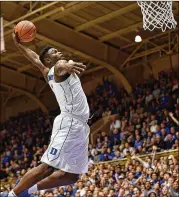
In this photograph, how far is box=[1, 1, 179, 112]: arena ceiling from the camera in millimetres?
20172

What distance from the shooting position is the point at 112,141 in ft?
65.6

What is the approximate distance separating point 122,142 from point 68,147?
12.9 m

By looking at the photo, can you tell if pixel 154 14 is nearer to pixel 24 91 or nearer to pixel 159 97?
pixel 159 97

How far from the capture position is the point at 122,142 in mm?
19406

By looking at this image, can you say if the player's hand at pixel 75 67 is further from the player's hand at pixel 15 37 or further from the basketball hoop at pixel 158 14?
the basketball hoop at pixel 158 14

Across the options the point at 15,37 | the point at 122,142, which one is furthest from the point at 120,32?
the point at 15,37

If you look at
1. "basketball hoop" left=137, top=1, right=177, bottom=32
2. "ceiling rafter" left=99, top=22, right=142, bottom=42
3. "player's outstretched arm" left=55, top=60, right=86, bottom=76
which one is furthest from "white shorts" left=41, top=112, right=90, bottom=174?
"ceiling rafter" left=99, top=22, right=142, bottom=42

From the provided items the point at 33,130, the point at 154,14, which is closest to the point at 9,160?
the point at 33,130

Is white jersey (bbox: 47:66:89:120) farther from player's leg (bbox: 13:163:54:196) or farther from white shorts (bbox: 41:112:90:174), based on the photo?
player's leg (bbox: 13:163:54:196)

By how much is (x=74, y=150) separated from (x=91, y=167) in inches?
441

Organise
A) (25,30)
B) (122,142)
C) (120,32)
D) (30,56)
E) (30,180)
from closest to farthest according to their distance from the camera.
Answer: (30,180), (25,30), (30,56), (122,142), (120,32)

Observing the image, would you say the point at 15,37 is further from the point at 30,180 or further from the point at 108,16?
the point at 108,16

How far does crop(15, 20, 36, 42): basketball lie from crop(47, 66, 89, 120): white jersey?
691mm

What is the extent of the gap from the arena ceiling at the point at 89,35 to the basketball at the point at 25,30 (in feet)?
37.0
